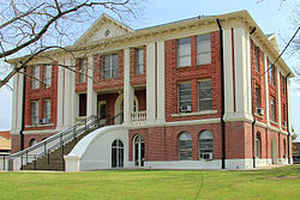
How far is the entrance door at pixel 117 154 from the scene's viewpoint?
26.4 metres

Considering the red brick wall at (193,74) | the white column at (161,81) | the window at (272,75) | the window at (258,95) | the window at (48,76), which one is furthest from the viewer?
the window at (48,76)

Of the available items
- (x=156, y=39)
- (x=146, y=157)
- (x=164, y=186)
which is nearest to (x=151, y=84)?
(x=156, y=39)

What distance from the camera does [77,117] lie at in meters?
30.7

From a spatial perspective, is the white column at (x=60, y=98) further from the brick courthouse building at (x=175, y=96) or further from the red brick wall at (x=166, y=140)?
the red brick wall at (x=166, y=140)

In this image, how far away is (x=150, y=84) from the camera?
26.9 m

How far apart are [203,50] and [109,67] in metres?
7.43

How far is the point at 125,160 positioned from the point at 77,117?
18.8 feet

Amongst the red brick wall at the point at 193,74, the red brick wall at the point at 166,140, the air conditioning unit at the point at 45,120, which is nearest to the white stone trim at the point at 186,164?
the red brick wall at the point at 166,140

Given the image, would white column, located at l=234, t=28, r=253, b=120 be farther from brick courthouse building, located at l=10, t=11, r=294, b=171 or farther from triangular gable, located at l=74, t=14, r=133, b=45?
triangular gable, located at l=74, t=14, r=133, b=45

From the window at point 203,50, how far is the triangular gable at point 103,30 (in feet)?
17.7

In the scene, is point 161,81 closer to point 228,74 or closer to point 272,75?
point 228,74

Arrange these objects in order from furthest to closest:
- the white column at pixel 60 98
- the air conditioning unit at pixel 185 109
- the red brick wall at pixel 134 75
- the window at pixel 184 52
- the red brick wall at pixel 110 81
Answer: the white column at pixel 60 98 → the red brick wall at pixel 110 81 → the red brick wall at pixel 134 75 → the window at pixel 184 52 → the air conditioning unit at pixel 185 109

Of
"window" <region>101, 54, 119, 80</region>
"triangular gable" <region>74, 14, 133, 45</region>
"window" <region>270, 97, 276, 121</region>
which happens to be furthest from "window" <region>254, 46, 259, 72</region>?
"window" <region>101, 54, 119, 80</region>

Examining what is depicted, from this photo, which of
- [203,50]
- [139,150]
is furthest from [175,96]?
[139,150]
